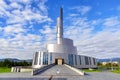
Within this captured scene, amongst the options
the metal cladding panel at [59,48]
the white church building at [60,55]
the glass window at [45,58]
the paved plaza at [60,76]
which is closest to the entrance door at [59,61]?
the white church building at [60,55]

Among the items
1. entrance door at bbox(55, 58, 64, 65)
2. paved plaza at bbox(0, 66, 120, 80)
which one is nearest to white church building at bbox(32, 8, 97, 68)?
entrance door at bbox(55, 58, 64, 65)

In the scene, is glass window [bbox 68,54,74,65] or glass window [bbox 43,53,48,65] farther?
glass window [bbox 68,54,74,65]

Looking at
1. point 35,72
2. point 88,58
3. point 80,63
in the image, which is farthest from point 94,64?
point 35,72

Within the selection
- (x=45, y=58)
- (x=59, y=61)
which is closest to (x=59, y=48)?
(x=59, y=61)

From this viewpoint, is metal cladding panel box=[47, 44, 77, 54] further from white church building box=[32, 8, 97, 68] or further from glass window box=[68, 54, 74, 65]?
glass window box=[68, 54, 74, 65]

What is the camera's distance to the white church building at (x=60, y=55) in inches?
1932

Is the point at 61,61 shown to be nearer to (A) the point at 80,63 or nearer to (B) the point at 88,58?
(A) the point at 80,63

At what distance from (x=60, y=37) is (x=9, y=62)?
25451mm

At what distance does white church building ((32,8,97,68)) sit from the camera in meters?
49.1

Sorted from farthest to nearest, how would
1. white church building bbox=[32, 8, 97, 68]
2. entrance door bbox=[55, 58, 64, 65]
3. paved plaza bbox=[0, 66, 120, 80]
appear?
white church building bbox=[32, 8, 97, 68]
entrance door bbox=[55, 58, 64, 65]
paved plaza bbox=[0, 66, 120, 80]

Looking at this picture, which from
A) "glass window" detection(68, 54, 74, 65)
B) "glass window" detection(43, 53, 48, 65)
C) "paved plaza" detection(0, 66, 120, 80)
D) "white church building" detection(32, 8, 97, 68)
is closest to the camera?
"paved plaza" detection(0, 66, 120, 80)

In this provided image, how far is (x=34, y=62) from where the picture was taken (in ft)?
164

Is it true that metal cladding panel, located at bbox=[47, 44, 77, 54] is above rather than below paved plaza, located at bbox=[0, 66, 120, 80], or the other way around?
above

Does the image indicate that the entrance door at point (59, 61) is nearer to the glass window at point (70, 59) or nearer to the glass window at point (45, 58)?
the glass window at point (70, 59)
